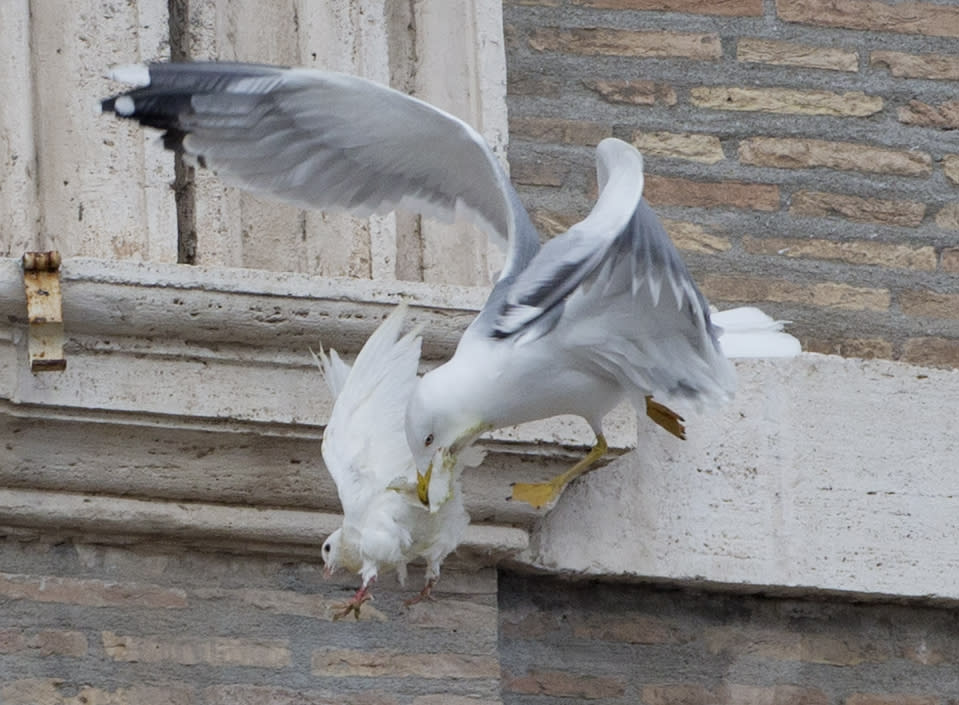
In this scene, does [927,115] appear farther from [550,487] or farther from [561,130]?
[550,487]

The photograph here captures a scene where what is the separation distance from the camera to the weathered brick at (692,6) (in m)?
4.02

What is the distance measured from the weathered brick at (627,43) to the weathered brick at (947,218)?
0.37 metres

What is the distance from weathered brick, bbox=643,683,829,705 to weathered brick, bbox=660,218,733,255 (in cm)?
59

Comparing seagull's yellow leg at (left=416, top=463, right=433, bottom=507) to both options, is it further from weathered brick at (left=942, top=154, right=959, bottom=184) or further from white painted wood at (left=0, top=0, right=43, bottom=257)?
weathered brick at (left=942, top=154, right=959, bottom=184)

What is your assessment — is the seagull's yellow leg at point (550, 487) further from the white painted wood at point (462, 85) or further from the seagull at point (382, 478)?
the white painted wood at point (462, 85)

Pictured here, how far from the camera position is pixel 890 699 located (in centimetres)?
385

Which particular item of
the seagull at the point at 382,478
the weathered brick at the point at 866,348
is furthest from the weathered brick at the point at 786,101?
the seagull at the point at 382,478

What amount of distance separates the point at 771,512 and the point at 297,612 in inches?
25.4

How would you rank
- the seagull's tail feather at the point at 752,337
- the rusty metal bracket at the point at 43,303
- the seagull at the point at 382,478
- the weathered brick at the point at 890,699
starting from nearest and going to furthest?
1. the seagull at the point at 382,478
2. the seagull's tail feather at the point at 752,337
3. the rusty metal bracket at the point at 43,303
4. the weathered brick at the point at 890,699

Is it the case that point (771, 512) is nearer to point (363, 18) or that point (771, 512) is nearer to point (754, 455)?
point (754, 455)

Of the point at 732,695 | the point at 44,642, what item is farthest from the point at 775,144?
the point at 44,642

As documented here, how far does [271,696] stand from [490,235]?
2.04ft

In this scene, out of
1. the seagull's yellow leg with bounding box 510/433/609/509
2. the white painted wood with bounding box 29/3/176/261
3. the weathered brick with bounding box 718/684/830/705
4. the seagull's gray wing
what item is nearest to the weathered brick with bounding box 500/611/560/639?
the weathered brick with bounding box 718/684/830/705

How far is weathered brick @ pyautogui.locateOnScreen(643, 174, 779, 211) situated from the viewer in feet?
13.0
